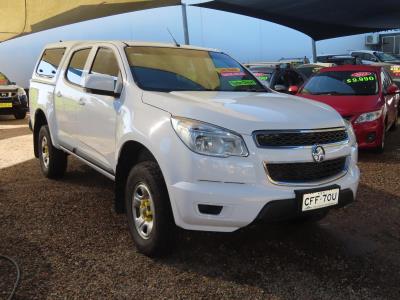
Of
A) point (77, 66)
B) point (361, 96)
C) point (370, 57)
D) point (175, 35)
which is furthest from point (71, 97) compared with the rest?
point (175, 35)

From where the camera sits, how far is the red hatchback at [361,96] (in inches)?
287

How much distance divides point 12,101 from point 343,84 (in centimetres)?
938

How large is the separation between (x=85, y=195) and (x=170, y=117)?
2460 mm

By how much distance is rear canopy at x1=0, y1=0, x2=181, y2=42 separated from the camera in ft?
40.0

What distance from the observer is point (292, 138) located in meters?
3.35

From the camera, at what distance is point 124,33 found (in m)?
23.0

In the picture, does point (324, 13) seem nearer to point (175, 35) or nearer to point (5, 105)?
point (175, 35)

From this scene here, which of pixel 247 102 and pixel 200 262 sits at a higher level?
pixel 247 102

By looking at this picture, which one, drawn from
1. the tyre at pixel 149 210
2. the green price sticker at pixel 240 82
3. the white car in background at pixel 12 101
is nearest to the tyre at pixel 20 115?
the white car in background at pixel 12 101

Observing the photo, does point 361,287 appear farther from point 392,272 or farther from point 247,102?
point 247,102

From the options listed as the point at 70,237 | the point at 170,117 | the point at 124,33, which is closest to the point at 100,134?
the point at 70,237

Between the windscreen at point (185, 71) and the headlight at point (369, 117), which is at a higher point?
the windscreen at point (185, 71)

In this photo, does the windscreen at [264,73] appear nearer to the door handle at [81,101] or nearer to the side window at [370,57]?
the door handle at [81,101]

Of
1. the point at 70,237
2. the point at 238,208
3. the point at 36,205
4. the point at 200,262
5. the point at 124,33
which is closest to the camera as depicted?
the point at 238,208
